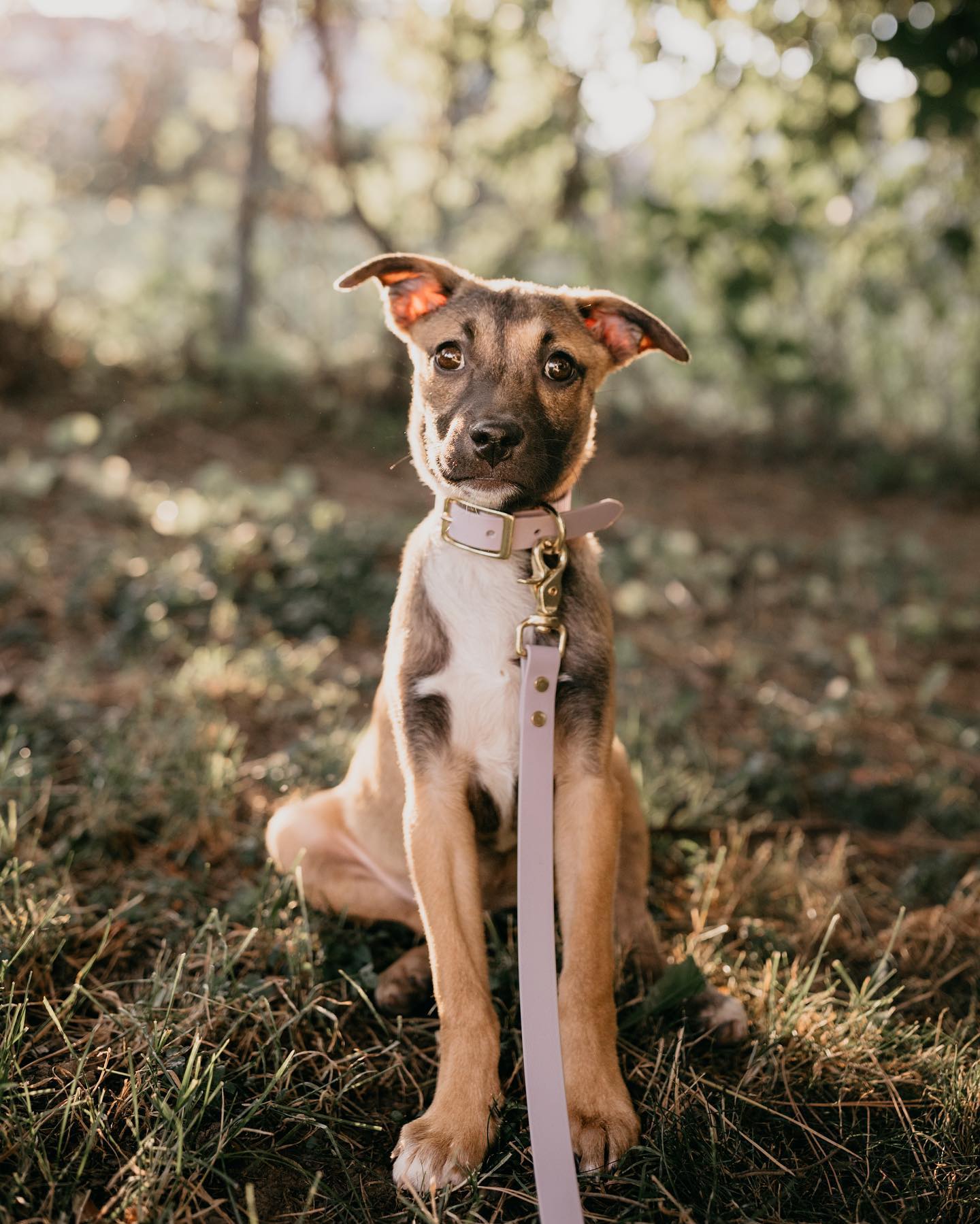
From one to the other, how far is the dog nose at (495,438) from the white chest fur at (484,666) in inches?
12.5

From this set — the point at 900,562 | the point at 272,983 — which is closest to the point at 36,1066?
the point at 272,983

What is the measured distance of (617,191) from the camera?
33.3 feet

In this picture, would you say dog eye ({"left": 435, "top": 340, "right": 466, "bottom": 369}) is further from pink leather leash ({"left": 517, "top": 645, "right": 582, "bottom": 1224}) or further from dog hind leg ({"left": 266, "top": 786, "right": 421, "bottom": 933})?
dog hind leg ({"left": 266, "top": 786, "right": 421, "bottom": 933})

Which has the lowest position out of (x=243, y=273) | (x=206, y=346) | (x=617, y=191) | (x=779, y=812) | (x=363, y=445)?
(x=779, y=812)

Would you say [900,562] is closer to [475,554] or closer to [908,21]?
[908,21]

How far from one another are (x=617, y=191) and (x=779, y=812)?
784cm

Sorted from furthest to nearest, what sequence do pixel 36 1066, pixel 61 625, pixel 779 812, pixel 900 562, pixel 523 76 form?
pixel 523 76 → pixel 900 562 → pixel 61 625 → pixel 779 812 → pixel 36 1066

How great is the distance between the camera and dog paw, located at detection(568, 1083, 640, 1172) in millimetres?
2252

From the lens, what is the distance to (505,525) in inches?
102

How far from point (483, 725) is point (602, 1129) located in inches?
39.3

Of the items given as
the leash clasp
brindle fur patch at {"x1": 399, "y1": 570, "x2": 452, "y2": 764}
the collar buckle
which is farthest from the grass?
the collar buckle

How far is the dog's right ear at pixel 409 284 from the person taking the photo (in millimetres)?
2914

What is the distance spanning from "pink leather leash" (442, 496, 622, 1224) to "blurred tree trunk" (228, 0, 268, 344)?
823 centimetres

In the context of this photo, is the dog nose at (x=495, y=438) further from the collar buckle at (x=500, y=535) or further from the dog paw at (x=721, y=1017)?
the dog paw at (x=721, y=1017)
